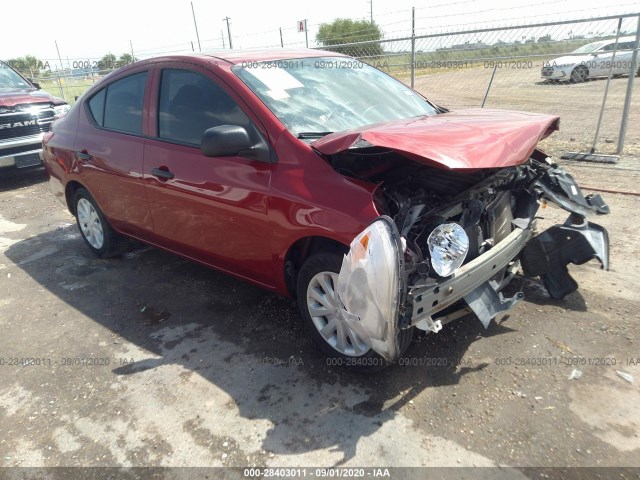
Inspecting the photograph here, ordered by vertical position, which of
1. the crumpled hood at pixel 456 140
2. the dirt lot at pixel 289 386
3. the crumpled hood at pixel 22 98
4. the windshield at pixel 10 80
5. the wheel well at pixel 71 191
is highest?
the windshield at pixel 10 80

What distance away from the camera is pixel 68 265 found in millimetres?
4773

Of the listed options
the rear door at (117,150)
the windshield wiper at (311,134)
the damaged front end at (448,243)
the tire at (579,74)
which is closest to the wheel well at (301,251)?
the damaged front end at (448,243)

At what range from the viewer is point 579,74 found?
1040 cm

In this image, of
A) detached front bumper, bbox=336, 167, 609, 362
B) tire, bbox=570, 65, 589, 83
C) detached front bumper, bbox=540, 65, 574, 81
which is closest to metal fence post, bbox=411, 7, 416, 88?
detached front bumper, bbox=540, 65, 574, 81

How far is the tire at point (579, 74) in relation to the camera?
32.7ft

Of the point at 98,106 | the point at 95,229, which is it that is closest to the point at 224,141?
the point at 98,106

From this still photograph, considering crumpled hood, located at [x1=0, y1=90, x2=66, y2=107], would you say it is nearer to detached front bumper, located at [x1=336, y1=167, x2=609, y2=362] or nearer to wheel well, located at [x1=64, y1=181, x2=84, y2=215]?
wheel well, located at [x1=64, y1=181, x2=84, y2=215]

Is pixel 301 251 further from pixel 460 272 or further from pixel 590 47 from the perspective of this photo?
pixel 590 47

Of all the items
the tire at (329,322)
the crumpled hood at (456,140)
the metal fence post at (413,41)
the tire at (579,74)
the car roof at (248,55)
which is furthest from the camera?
the tire at (579,74)

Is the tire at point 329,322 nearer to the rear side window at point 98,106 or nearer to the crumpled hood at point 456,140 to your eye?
the crumpled hood at point 456,140

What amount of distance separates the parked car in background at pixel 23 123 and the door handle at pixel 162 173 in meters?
5.14

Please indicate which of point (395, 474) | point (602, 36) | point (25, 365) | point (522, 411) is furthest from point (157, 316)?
point (602, 36)

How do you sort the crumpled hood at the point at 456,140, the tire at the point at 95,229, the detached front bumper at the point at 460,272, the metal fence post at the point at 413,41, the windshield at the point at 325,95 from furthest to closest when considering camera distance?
the metal fence post at the point at 413,41
the tire at the point at 95,229
the windshield at the point at 325,95
the crumpled hood at the point at 456,140
the detached front bumper at the point at 460,272

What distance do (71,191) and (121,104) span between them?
4.62 feet
